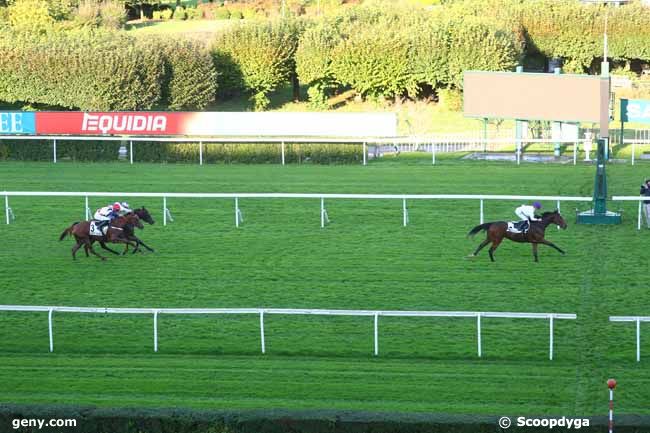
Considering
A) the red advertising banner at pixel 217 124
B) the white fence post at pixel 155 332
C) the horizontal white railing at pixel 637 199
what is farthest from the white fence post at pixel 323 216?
the red advertising banner at pixel 217 124

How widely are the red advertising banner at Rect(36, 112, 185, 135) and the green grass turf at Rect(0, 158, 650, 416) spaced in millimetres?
5614

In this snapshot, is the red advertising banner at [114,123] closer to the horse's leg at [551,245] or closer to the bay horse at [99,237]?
the bay horse at [99,237]

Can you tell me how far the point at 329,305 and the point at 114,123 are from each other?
1559 centimetres

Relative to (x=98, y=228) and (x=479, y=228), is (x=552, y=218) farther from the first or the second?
(x=98, y=228)

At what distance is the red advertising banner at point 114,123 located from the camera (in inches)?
1092

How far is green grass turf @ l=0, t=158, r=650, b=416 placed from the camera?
10258mm

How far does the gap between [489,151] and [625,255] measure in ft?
39.0

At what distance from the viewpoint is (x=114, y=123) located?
27.8 m

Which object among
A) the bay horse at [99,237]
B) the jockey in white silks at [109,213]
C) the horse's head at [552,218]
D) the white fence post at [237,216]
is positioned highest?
the jockey in white silks at [109,213]

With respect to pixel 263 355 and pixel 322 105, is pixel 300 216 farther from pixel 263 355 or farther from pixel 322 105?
pixel 322 105

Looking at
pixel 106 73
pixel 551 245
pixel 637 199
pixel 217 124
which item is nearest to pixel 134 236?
pixel 551 245

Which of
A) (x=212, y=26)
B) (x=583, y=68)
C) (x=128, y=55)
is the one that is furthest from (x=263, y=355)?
(x=212, y=26)

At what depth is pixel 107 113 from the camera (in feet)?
91.1

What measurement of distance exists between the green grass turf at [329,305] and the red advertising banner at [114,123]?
561 centimetres
